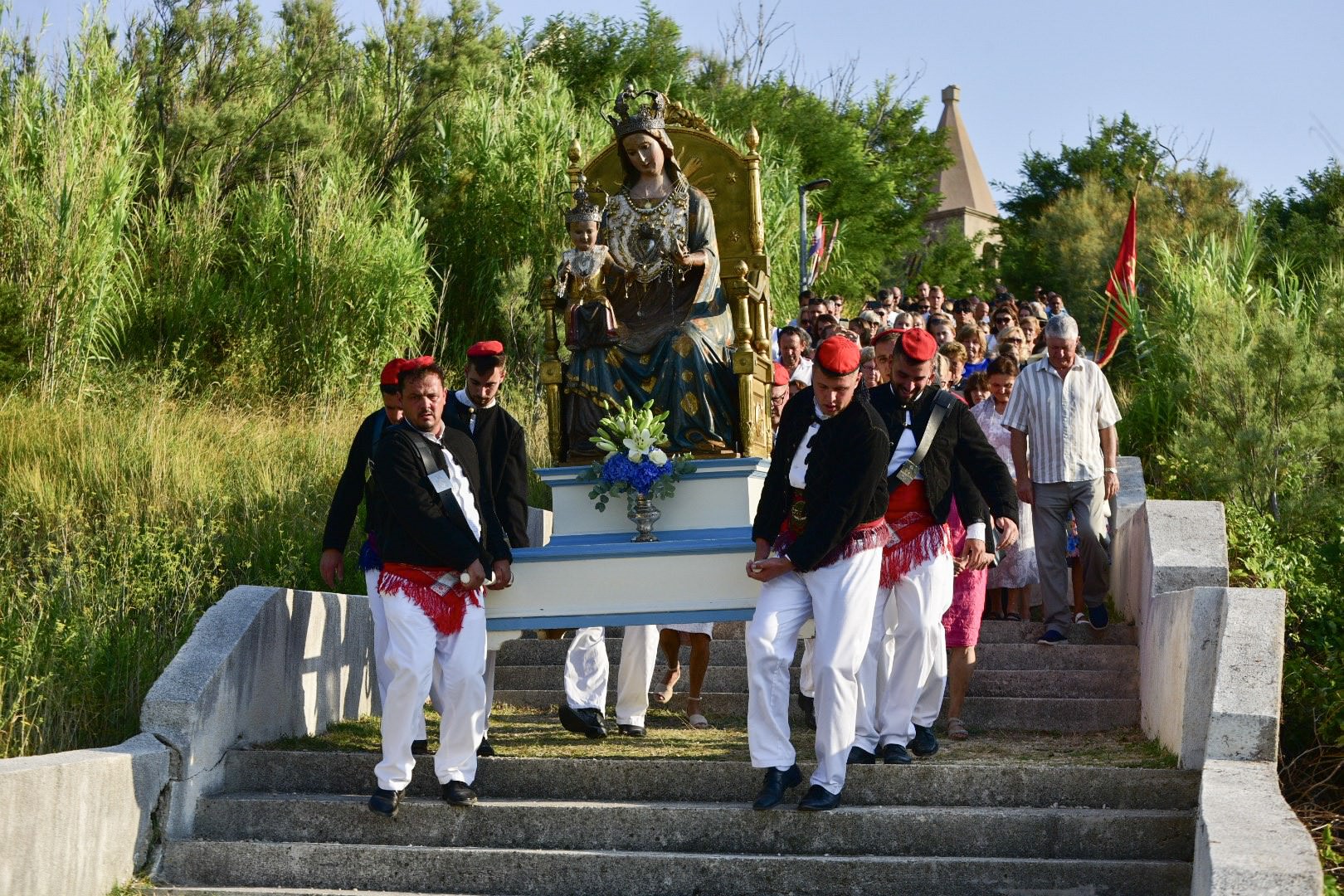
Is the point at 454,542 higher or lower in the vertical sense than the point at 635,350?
lower

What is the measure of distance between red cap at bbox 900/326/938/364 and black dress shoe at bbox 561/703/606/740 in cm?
258

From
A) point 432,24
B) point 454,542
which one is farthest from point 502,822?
point 432,24

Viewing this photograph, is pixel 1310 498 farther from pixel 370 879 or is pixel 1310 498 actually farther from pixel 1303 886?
pixel 370 879

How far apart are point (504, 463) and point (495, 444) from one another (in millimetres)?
122

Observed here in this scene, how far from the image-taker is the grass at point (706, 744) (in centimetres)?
735

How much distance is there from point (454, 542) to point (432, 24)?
22.2m

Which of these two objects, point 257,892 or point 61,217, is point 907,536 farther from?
point 61,217

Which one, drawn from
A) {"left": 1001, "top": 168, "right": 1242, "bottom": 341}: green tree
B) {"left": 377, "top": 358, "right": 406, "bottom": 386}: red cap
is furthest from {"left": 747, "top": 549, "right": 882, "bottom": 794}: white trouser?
{"left": 1001, "top": 168, "right": 1242, "bottom": 341}: green tree

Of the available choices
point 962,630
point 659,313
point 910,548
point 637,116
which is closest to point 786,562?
point 910,548

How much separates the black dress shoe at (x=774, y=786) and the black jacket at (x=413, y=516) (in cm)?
167

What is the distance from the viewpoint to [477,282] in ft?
76.4

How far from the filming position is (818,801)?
665 centimetres

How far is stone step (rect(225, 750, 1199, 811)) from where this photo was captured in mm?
6809

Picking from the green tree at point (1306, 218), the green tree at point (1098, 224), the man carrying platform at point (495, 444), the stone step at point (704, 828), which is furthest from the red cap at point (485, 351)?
the green tree at point (1098, 224)
